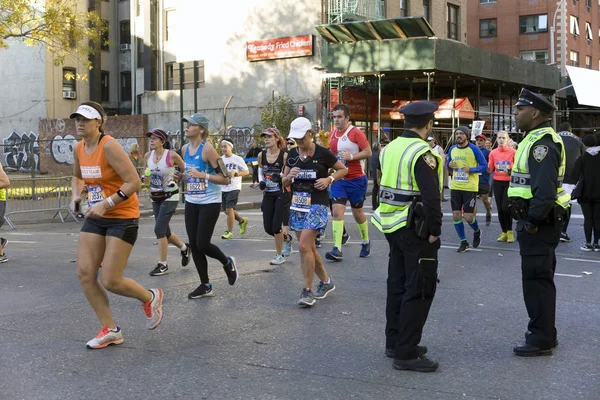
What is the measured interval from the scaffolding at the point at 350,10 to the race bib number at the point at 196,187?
2587cm

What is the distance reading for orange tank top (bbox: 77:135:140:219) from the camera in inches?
230

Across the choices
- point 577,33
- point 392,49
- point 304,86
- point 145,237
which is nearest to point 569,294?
point 145,237

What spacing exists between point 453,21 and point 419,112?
123 feet

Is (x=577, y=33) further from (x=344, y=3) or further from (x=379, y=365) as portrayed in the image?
(x=379, y=365)

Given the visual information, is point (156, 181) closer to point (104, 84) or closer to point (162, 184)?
point (162, 184)

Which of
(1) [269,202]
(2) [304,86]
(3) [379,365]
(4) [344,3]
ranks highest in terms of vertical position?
(4) [344,3]

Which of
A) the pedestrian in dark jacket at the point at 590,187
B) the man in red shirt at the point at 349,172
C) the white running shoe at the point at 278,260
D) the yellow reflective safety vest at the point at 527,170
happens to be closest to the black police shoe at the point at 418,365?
the yellow reflective safety vest at the point at 527,170

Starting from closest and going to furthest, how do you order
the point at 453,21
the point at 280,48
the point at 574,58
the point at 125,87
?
the point at 280,48 < the point at 453,21 < the point at 125,87 < the point at 574,58

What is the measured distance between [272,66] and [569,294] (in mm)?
27782

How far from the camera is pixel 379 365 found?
5.30 meters

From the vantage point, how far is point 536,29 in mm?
55531

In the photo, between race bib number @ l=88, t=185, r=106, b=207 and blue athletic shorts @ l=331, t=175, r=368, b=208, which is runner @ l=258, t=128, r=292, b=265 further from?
race bib number @ l=88, t=185, r=106, b=207

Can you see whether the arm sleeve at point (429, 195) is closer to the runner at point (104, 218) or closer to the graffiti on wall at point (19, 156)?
the runner at point (104, 218)

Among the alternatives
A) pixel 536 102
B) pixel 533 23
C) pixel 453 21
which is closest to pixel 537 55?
pixel 533 23
